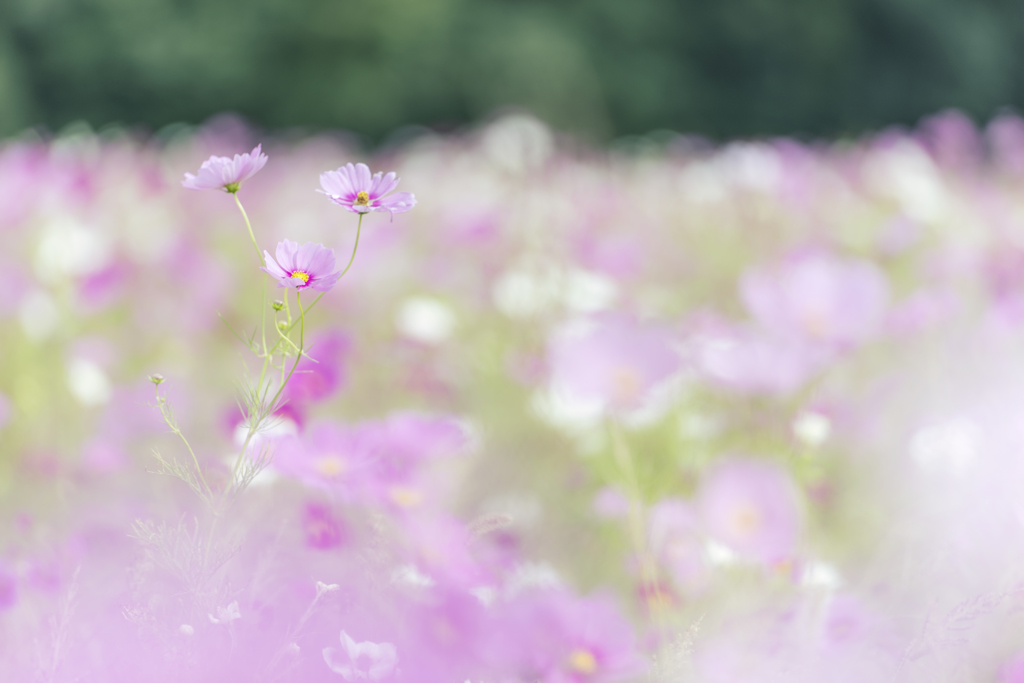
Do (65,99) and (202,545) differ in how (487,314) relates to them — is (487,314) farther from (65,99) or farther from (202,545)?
(65,99)

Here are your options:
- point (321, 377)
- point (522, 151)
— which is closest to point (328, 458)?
point (321, 377)

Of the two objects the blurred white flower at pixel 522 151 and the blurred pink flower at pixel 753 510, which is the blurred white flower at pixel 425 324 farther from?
the blurred pink flower at pixel 753 510

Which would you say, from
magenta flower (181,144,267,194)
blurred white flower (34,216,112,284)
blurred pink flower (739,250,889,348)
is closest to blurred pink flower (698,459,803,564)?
blurred pink flower (739,250,889,348)

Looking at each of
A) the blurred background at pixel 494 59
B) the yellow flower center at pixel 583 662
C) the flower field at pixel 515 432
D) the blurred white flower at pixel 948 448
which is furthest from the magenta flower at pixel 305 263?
the blurred background at pixel 494 59

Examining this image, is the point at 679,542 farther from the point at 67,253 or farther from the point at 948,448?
the point at 67,253

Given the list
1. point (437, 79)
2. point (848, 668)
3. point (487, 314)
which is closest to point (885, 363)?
point (487, 314)

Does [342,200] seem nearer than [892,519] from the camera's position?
Yes
